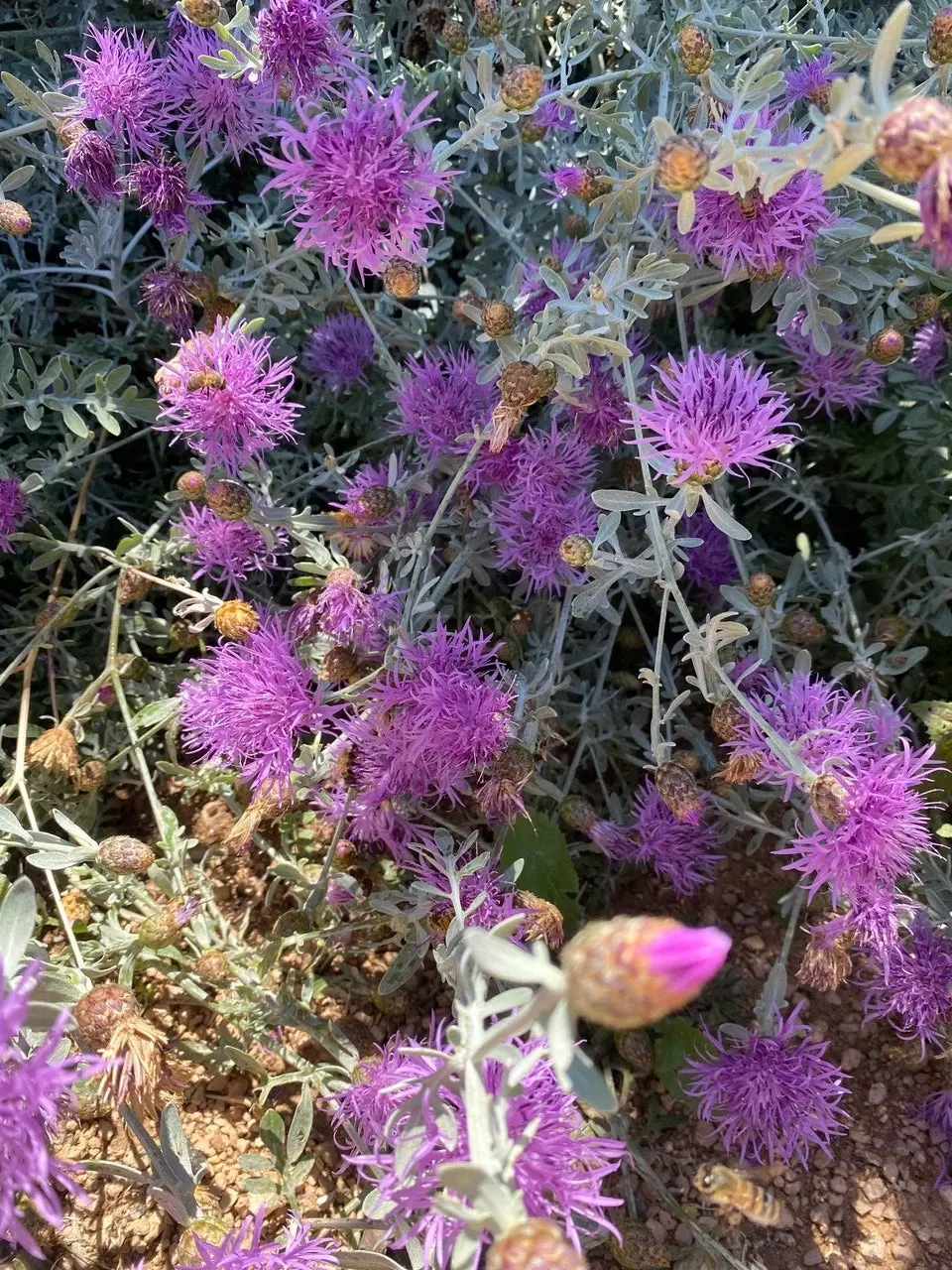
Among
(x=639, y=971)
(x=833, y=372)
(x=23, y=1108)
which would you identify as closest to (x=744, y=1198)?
(x=639, y=971)

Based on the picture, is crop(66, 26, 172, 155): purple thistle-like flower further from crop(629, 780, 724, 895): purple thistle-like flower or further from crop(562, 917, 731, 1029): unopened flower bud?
crop(562, 917, 731, 1029): unopened flower bud

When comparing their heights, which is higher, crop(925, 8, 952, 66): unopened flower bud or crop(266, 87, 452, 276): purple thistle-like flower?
crop(925, 8, 952, 66): unopened flower bud

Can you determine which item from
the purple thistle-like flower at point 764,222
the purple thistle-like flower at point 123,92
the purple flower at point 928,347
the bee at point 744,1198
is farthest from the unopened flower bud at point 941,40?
the bee at point 744,1198

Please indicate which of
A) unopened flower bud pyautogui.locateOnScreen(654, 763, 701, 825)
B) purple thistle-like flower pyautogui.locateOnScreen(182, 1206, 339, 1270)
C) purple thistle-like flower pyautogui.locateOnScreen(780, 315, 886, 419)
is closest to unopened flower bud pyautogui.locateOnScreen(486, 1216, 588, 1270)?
purple thistle-like flower pyautogui.locateOnScreen(182, 1206, 339, 1270)

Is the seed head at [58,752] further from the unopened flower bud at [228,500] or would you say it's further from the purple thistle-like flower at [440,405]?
the purple thistle-like flower at [440,405]

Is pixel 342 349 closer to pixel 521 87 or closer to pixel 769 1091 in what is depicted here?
pixel 521 87
